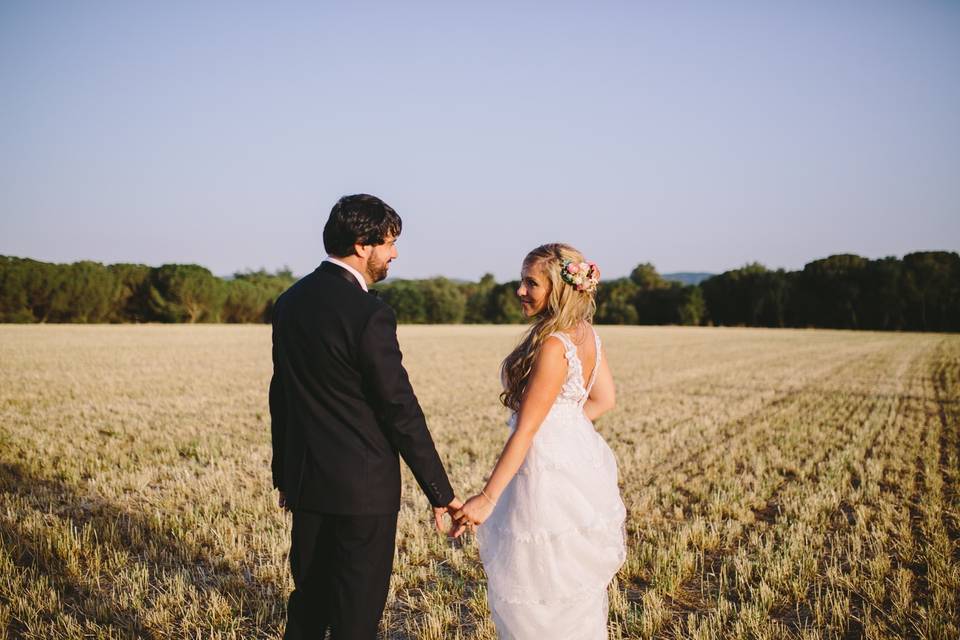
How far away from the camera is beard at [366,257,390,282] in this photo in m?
2.73

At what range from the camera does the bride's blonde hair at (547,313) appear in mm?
3021

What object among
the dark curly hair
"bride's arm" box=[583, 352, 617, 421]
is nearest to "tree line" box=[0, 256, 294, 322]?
the dark curly hair

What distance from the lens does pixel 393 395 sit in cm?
253

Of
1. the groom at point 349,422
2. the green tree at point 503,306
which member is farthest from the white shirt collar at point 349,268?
the green tree at point 503,306

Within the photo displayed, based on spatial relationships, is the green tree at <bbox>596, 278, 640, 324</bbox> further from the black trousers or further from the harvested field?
the black trousers

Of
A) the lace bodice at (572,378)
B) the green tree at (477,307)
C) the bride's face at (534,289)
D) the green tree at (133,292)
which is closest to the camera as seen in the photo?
the lace bodice at (572,378)

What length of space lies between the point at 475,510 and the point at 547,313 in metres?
1.13

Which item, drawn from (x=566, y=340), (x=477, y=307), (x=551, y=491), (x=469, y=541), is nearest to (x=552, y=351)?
(x=566, y=340)

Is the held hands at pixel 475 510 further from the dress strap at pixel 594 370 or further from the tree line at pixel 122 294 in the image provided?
the tree line at pixel 122 294

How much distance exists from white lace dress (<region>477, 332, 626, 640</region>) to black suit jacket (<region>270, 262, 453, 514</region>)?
1.71 ft

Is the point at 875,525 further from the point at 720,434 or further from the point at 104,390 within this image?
the point at 104,390

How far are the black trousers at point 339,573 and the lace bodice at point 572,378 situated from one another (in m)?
1.12

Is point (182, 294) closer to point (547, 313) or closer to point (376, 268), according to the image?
point (376, 268)

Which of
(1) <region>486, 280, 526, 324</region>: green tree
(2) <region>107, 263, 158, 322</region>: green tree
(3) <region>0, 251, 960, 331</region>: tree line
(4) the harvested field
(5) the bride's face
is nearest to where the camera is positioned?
(5) the bride's face
